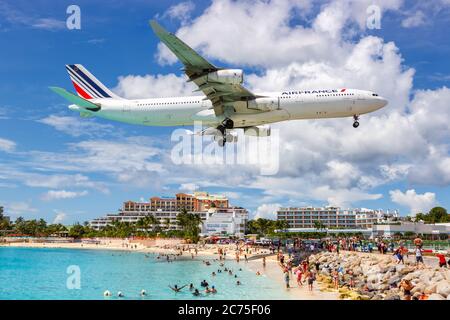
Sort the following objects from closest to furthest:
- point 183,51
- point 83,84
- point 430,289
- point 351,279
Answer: point 430,289 < point 183,51 < point 351,279 < point 83,84

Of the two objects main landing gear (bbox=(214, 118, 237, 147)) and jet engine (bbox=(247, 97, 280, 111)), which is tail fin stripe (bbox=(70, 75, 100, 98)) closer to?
main landing gear (bbox=(214, 118, 237, 147))

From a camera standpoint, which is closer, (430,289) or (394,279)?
(430,289)

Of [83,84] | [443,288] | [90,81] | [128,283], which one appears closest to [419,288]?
[443,288]

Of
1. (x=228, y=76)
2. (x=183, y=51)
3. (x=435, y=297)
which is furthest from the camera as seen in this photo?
(x=228, y=76)

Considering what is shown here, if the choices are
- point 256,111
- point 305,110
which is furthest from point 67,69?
point 305,110

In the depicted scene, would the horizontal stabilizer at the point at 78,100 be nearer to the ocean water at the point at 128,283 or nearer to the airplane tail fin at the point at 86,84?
the airplane tail fin at the point at 86,84

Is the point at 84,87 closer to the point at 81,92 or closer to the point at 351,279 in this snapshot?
the point at 81,92

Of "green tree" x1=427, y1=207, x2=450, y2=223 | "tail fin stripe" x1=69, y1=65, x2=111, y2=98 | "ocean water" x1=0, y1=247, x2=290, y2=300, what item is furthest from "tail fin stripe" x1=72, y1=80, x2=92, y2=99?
"green tree" x1=427, y1=207, x2=450, y2=223
